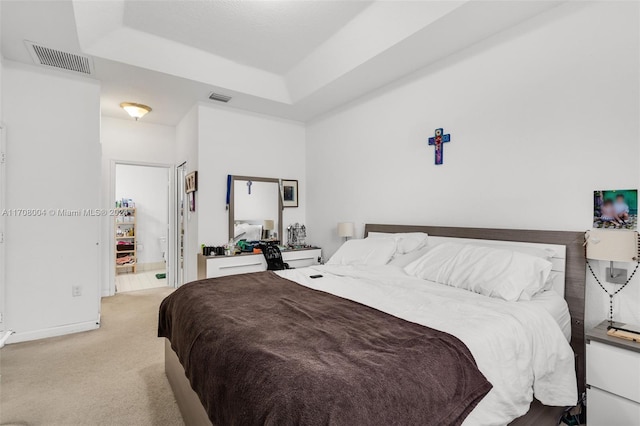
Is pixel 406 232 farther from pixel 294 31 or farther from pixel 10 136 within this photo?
pixel 10 136

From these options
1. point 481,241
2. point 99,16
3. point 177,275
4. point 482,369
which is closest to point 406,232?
point 481,241

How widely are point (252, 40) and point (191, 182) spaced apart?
208 cm

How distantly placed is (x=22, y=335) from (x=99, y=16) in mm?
3196

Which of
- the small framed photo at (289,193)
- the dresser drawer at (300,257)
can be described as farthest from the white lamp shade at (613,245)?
the small framed photo at (289,193)

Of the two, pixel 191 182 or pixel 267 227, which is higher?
pixel 191 182

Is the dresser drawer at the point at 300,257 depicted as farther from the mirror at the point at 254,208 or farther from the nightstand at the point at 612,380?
the nightstand at the point at 612,380

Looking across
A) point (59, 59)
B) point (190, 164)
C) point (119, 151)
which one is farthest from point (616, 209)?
point (119, 151)

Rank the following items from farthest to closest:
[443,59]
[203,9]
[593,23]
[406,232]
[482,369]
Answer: [406,232]
[443,59]
[203,9]
[593,23]
[482,369]

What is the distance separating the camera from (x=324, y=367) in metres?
1.11

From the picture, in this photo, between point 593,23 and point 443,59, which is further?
point 443,59

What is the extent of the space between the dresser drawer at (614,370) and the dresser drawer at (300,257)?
128 inches

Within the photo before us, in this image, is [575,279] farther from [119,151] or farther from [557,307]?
[119,151]

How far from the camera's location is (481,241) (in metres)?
2.61

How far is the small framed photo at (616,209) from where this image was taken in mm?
1947
